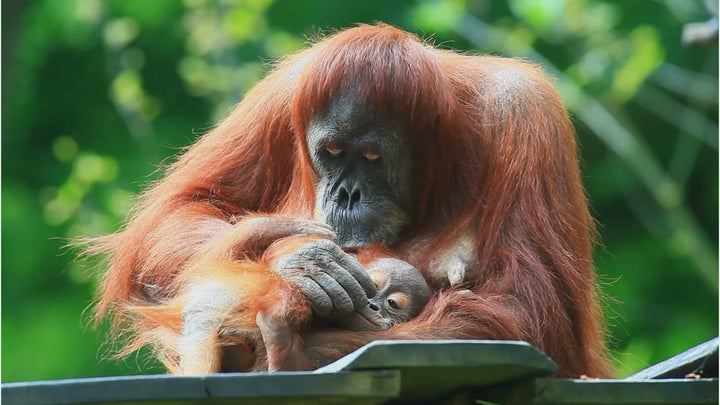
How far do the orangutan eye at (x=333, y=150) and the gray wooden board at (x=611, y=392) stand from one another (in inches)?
49.4

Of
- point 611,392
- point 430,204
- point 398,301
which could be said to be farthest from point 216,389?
point 430,204

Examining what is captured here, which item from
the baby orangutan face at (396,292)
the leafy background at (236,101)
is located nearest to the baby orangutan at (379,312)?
the baby orangutan face at (396,292)

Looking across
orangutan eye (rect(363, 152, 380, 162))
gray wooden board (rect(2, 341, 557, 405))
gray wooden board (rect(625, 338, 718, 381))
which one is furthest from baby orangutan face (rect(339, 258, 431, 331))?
gray wooden board (rect(2, 341, 557, 405))

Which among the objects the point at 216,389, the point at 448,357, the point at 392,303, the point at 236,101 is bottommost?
the point at 236,101

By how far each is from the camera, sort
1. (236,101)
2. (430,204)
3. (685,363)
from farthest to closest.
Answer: (236,101) < (430,204) < (685,363)

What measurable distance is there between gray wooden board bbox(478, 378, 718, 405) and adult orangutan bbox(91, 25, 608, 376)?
2.47 feet

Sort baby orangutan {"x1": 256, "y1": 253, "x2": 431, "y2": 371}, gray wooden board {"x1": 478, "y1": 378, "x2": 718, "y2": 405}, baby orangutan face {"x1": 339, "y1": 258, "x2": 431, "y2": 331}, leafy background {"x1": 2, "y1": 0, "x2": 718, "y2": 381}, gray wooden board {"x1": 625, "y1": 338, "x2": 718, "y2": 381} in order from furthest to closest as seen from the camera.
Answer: leafy background {"x1": 2, "y1": 0, "x2": 718, "y2": 381} < baby orangutan face {"x1": 339, "y1": 258, "x2": 431, "y2": 331} < baby orangutan {"x1": 256, "y1": 253, "x2": 431, "y2": 371} < gray wooden board {"x1": 625, "y1": 338, "x2": 718, "y2": 381} < gray wooden board {"x1": 478, "y1": 378, "x2": 718, "y2": 405}

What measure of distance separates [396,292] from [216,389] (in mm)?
1159

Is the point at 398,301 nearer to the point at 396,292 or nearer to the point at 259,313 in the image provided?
the point at 396,292

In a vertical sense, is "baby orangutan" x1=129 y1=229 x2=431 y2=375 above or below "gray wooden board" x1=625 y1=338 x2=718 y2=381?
below

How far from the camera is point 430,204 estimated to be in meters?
4.02

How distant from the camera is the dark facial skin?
12.6ft

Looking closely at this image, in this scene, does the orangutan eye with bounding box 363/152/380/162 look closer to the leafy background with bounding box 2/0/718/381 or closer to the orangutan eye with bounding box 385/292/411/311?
the orangutan eye with bounding box 385/292/411/311

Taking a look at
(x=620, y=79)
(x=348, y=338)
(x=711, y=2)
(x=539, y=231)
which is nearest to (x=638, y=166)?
(x=620, y=79)
